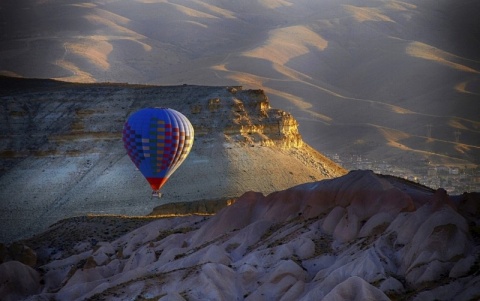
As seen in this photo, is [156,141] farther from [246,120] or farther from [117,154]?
[246,120]

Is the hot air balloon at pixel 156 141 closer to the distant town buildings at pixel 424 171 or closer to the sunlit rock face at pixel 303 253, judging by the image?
the sunlit rock face at pixel 303 253

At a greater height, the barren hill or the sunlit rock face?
the sunlit rock face

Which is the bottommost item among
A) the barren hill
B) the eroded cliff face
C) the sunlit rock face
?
the barren hill

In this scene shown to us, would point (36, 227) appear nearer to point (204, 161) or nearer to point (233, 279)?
point (204, 161)

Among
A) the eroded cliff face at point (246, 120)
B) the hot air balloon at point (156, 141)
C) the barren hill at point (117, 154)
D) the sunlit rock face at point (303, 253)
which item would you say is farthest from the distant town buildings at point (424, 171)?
the sunlit rock face at point (303, 253)

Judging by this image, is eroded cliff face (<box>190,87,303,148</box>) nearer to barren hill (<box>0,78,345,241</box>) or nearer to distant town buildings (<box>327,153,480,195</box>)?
barren hill (<box>0,78,345,241</box>)

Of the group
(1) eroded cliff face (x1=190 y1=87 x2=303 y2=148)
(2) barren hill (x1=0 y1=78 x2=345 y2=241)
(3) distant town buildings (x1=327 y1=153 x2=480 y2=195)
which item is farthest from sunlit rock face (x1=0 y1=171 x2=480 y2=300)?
(3) distant town buildings (x1=327 y1=153 x2=480 y2=195)
